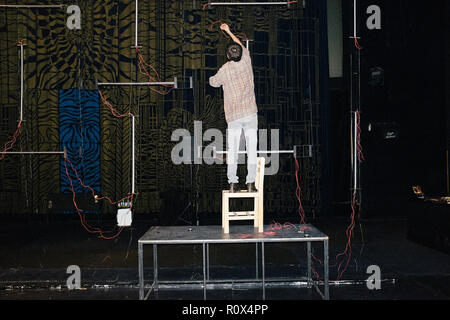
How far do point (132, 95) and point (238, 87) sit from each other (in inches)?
156

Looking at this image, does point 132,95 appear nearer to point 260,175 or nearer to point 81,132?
point 81,132

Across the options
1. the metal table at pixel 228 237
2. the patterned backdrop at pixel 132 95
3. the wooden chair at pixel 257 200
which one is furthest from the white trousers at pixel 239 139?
the patterned backdrop at pixel 132 95

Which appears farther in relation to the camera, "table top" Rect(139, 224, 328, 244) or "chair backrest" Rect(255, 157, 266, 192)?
"chair backrest" Rect(255, 157, 266, 192)

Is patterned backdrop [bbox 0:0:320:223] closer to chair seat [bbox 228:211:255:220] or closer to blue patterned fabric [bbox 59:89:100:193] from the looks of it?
blue patterned fabric [bbox 59:89:100:193]

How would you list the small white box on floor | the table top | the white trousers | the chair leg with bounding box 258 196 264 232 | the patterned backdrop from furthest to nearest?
the patterned backdrop, the small white box on floor, the white trousers, the chair leg with bounding box 258 196 264 232, the table top

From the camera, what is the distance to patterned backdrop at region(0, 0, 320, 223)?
710 cm

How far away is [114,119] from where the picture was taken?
7.17 metres

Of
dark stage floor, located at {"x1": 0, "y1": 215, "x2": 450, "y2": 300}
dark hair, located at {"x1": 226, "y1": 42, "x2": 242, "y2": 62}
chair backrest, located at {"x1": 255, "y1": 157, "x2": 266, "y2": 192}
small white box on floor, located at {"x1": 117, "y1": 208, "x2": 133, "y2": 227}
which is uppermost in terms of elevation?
dark hair, located at {"x1": 226, "y1": 42, "x2": 242, "y2": 62}

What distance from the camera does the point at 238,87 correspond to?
3646 millimetres

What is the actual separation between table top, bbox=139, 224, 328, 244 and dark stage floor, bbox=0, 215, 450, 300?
0.52 m

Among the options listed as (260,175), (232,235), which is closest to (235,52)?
(260,175)

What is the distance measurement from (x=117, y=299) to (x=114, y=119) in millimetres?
4472

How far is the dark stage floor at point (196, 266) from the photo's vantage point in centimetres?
334

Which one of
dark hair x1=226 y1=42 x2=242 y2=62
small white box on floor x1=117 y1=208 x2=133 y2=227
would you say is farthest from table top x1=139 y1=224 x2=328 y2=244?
small white box on floor x1=117 y1=208 x2=133 y2=227
